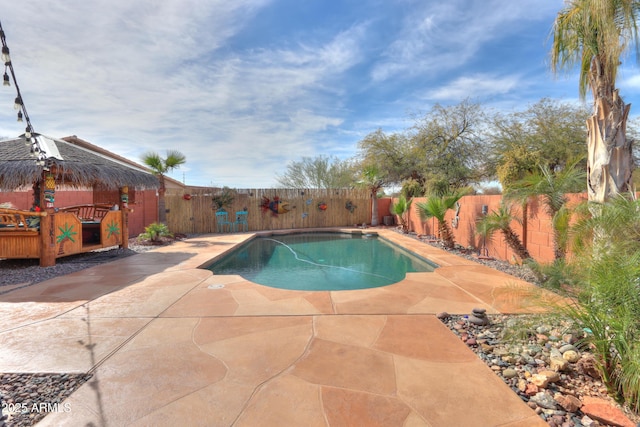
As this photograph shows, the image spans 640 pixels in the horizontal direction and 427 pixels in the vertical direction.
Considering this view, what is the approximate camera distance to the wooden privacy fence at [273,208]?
1271 centimetres

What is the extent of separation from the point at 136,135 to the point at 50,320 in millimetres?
13626

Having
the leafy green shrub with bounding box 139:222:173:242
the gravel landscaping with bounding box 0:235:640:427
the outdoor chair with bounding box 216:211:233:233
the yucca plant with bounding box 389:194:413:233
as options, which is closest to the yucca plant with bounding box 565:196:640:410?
the gravel landscaping with bounding box 0:235:640:427

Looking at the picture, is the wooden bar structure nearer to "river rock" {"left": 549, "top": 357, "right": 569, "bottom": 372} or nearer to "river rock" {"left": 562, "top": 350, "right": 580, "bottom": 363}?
"river rock" {"left": 549, "top": 357, "right": 569, "bottom": 372}

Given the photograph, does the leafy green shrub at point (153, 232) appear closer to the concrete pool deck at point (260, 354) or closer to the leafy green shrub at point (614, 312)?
the concrete pool deck at point (260, 354)

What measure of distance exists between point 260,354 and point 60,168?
6.87m

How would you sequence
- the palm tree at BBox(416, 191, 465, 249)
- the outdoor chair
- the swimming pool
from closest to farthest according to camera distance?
1. the swimming pool
2. the palm tree at BBox(416, 191, 465, 249)
3. the outdoor chair

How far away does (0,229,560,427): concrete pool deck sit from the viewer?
1718 millimetres

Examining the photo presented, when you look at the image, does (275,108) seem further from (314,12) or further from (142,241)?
(142,241)

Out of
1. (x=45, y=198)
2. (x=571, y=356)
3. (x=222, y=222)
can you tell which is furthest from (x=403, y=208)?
(x=45, y=198)

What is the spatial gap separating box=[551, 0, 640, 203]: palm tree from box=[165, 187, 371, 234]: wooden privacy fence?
11.7 meters

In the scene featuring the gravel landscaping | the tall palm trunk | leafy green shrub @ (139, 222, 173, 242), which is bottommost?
the gravel landscaping

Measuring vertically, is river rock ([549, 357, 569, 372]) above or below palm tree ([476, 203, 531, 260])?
below

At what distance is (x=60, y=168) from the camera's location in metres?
6.28

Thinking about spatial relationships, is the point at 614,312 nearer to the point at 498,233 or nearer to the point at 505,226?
the point at 505,226
